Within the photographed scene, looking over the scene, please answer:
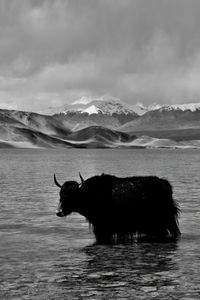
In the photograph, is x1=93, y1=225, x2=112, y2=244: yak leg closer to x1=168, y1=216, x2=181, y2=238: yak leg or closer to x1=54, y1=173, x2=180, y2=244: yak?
x1=54, y1=173, x2=180, y2=244: yak

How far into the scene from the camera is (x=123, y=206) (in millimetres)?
11977

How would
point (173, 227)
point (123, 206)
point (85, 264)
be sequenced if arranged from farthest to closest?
point (173, 227)
point (123, 206)
point (85, 264)

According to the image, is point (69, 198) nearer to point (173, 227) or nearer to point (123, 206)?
point (123, 206)

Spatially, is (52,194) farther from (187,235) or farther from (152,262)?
(152,262)

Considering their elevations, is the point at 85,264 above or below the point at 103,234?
below

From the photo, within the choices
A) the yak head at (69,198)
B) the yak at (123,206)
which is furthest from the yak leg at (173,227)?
the yak head at (69,198)

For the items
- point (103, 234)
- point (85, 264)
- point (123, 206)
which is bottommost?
point (85, 264)

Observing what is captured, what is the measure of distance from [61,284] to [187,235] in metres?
5.42

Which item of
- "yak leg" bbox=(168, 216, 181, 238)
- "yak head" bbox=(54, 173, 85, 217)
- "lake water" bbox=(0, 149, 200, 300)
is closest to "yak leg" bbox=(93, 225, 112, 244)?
"lake water" bbox=(0, 149, 200, 300)

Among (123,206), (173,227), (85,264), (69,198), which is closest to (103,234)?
(123,206)

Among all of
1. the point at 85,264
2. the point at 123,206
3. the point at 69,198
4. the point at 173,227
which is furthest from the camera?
the point at 173,227

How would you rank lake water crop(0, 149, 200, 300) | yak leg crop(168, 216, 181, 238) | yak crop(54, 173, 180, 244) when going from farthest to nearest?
yak leg crop(168, 216, 181, 238), yak crop(54, 173, 180, 244), lake water crop(0, 149, 200, 300)

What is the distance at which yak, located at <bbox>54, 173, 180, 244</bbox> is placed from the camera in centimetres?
1198

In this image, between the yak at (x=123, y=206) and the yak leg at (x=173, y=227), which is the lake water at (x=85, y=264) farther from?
the yak at (x=123, y=206)
